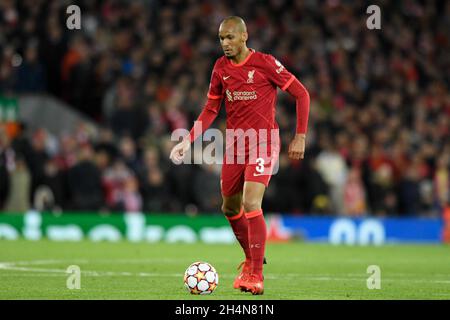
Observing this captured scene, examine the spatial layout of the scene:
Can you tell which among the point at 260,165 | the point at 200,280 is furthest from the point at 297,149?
the point at 200,280

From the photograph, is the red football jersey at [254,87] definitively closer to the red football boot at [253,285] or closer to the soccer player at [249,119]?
the soccer player at [249,119]

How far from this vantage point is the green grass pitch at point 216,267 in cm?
982

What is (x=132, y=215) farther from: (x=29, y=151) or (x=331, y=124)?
(x=331, y=124)

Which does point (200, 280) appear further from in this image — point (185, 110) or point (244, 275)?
point (185, 110)

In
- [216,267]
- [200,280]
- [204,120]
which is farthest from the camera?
[216,267]

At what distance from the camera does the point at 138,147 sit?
21.8 metres

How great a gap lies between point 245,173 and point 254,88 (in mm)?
870

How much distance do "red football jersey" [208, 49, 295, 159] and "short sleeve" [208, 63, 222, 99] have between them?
0.14 meters

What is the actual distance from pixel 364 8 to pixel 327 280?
16.5m

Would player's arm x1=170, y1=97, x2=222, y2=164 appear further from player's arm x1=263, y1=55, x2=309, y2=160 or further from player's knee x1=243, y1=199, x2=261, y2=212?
player's knee x1=243, y1=199, x2=261, y2=212

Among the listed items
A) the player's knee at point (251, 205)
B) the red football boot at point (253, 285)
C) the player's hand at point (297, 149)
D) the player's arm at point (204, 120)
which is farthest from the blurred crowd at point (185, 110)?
the red football boot at point (253, 285)

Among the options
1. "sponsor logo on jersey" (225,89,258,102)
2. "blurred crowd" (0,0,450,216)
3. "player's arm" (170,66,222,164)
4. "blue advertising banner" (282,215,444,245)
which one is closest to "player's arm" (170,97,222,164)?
"player's arm" (170,66,222,164)

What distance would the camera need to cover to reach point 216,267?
1345 centimetres

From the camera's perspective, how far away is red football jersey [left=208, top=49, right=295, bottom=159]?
34.1ft
